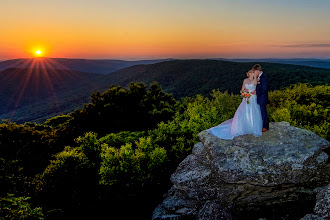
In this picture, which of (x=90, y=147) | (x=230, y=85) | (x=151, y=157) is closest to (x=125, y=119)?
(x=90, y=147)

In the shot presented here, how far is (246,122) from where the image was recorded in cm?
914

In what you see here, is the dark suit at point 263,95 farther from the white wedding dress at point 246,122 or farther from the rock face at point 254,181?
the rock face at point 254,181

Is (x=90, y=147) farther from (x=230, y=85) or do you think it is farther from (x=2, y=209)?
(x=230, y=85)

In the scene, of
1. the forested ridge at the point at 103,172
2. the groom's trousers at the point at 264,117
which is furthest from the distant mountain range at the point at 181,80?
the groom's trousers at the point at 264,117

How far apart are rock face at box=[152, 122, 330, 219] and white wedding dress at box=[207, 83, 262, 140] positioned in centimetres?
68

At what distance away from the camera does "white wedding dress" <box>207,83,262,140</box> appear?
9.12m

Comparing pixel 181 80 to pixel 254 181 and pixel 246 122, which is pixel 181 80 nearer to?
pixel 246 122

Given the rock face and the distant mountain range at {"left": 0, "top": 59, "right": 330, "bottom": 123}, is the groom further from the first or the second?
the distant mountain range at {"left": 0, "top": 59, "right": 330, "bottom": 123}

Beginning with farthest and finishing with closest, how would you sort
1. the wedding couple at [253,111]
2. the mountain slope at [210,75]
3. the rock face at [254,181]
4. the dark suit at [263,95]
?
the mountain slope at [210,75] < the wedding couple at [253,111] < the dark suit at [263,95] < the rock face at [254,181]

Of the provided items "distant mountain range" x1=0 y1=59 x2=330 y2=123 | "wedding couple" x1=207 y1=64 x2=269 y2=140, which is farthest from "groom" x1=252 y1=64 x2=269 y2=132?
"distant mountain range" x1=0 y1=59 x2=330 y2=123

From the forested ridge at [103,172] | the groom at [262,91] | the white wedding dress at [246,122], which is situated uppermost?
the groom at [262,91]

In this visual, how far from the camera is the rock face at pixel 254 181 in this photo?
7.27 m

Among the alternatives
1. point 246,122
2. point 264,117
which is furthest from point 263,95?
point 246,122

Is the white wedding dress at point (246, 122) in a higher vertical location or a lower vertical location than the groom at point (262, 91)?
lower
